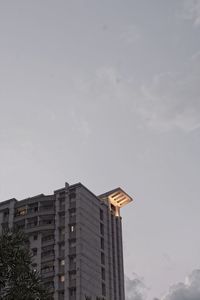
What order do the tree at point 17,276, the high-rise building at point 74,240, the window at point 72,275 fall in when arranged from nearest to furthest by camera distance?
the tree at point 17,276 → the window at point 72,275 → the high-rise building at point 74,240

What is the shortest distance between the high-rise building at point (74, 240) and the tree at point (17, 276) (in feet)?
221

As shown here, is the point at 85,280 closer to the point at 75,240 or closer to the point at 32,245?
the point at 75,240

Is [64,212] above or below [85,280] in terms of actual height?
above

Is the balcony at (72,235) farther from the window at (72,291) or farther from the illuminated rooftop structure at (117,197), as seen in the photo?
the illuminated rooftop structure at (117,197)

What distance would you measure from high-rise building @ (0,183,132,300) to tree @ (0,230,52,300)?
221ft

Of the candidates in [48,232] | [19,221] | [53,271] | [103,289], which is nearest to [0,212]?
[19,221]

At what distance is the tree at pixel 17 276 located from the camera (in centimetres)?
4052

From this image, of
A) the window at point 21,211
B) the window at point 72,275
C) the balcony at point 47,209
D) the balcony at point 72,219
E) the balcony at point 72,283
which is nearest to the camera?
the balcony at point 72,283

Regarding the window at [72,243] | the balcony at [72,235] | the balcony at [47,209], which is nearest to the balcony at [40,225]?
the balcony at [47,209]

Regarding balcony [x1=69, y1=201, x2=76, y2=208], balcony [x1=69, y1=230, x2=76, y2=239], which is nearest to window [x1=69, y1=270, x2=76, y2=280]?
balcony [x1=69, y1=230, x2=76, y2=239]

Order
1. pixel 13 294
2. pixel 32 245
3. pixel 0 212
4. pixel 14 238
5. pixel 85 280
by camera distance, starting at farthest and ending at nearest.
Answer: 1. pixel 0 212
2. pixel 32 245
3. pixel 85 280
4. pixel 14 238
5. pixel 13 294

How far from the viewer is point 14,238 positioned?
142ft

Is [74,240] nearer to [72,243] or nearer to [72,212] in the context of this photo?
[72,243]

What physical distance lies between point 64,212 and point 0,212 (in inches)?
704
